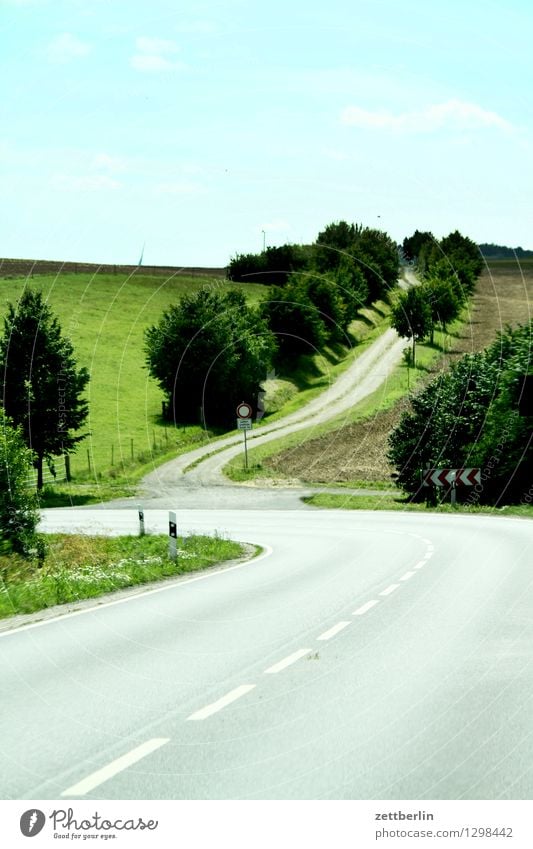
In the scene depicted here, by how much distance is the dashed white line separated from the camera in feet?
29.7

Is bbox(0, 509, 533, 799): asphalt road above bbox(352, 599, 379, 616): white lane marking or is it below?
above

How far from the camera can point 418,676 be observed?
858cm

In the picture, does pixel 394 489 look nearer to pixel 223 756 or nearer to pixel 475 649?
pixel 475 649

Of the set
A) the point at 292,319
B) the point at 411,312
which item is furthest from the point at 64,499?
the point at 411,312

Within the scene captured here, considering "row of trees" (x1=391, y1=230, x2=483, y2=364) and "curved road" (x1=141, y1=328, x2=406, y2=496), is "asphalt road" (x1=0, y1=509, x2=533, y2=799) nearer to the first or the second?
"curved road" (x1=141, y1=328, x2=406, y2=496)

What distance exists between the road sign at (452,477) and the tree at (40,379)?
15.8m

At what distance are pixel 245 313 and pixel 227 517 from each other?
44.6 metres

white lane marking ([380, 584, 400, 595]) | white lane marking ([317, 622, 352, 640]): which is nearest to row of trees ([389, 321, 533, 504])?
white lane marking ([380, 584, 400, 595])

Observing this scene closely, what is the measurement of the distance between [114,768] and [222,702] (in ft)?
6.04

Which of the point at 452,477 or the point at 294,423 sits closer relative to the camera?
the point at 452,477

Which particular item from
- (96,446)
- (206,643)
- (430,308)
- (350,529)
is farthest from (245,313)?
(206,643)

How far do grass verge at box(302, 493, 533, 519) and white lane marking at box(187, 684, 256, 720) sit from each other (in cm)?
2569

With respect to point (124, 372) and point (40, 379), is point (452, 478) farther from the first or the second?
point (124, 372)

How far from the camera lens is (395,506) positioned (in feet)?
128
